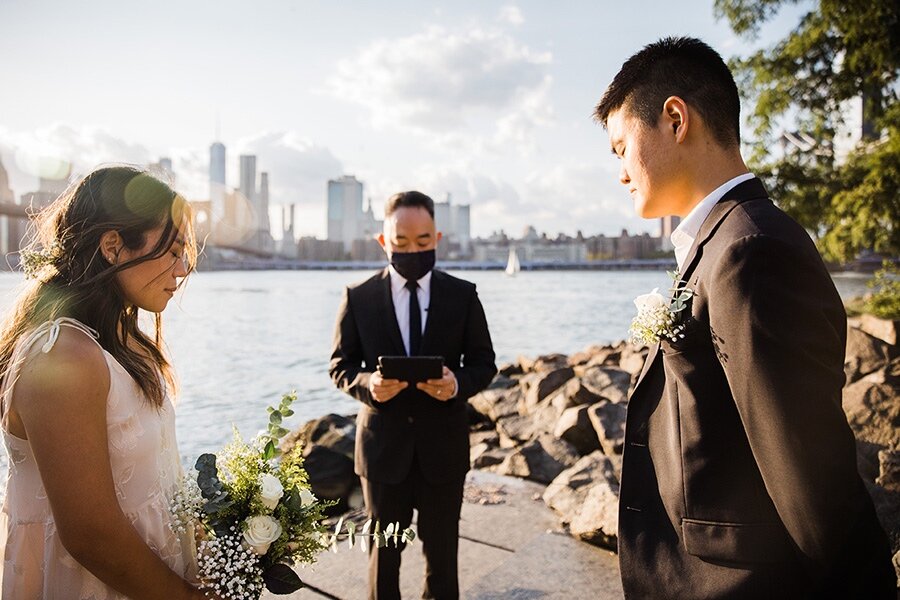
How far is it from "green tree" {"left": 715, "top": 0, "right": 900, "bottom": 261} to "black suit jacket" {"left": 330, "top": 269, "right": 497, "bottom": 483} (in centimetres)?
795

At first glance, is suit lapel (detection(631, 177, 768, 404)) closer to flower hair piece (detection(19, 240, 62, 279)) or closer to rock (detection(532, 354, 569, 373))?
flower hair piece (detection(19, 240, 62, 279))

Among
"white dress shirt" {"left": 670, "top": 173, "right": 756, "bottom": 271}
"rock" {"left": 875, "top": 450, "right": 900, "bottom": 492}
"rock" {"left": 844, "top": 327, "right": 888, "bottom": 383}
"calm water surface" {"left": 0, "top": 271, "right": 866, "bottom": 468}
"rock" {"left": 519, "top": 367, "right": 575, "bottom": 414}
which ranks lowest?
"calm water surface" {"left": 0, "top": 271, "right": 866, "bottom": 468}

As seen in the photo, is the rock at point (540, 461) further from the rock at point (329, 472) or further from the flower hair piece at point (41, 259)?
the flower hair piece at point (41, 259)

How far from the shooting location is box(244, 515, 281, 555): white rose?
1895 mm

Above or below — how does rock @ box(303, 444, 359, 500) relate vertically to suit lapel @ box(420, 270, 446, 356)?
below

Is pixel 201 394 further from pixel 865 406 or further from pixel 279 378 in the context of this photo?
pixel 865 406

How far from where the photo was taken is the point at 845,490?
1.45m

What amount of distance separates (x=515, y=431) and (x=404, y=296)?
6007mm

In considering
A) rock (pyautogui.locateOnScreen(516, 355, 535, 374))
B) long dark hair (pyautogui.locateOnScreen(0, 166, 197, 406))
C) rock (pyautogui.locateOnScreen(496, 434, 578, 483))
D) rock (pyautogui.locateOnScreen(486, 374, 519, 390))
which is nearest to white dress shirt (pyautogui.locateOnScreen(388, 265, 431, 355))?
long dark hair (pyautogui.locateOnScreen(0, 166, 197, 406))

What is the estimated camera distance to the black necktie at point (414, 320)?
3.78 meters

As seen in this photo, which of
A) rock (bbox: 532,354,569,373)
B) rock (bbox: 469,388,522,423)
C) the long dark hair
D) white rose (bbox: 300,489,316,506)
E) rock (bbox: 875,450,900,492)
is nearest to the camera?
the long dark hair

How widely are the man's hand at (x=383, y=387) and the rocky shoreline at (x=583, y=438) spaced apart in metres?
0.63

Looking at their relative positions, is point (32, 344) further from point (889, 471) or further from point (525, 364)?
point (525, 364)

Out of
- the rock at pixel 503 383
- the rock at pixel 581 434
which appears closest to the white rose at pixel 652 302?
the rock at pixel 581 434
